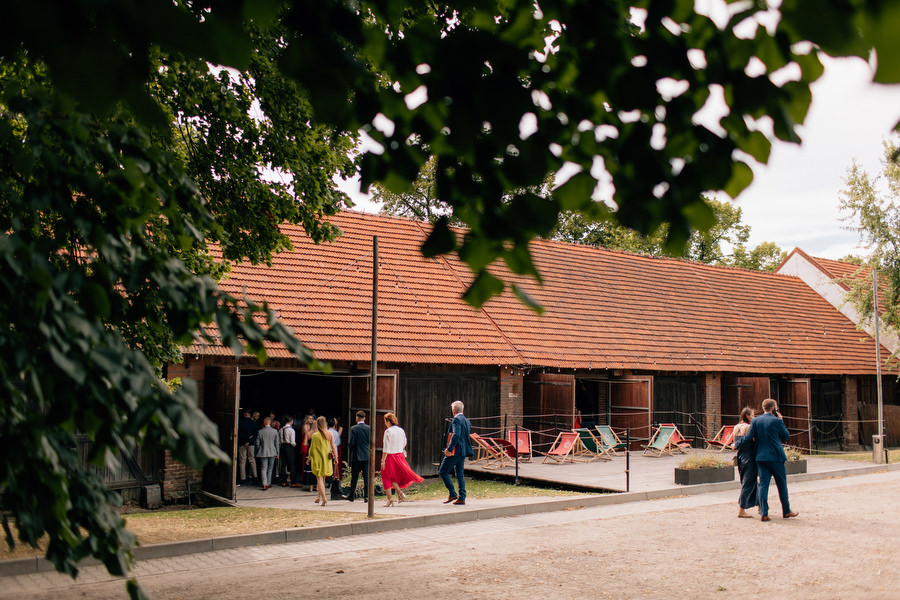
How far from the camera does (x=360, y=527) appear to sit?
12.0 metres

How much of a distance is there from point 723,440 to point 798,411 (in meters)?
3.97

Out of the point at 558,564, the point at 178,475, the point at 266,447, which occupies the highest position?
the point at 266,447

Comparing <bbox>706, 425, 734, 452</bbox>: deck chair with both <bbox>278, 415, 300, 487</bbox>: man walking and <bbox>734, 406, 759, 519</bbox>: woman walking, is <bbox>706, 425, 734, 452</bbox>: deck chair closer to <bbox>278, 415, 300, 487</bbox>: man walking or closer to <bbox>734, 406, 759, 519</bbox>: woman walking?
<bbox>734, 406, 759, 519</bbox>: woman walking

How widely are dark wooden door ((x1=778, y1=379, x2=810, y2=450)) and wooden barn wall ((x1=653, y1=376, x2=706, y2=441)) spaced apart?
10.9 feet

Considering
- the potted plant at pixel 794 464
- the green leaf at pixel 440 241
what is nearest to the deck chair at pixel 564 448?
the potted plant at pixel 794 464

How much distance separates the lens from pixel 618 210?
10.2 feet

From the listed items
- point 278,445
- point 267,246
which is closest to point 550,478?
point 278,445

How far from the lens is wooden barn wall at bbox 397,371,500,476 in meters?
18.9

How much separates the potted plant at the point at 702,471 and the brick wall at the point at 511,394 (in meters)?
4.87

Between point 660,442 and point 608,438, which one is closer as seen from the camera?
point 608,438

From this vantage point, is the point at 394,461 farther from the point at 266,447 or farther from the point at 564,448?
the point at 564,448

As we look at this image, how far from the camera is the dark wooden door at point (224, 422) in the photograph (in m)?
15.1

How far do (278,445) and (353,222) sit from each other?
8.07 meters

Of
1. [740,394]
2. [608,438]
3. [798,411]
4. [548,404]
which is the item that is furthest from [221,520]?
[798,411]
